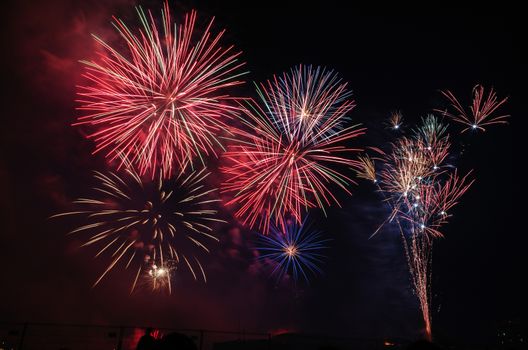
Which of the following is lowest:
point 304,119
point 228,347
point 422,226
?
point 228,347

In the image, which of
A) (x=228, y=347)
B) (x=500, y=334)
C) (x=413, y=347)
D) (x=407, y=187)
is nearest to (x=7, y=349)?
(x=413, y=347)

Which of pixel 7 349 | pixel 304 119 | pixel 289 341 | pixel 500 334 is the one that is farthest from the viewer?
pixel 500 334

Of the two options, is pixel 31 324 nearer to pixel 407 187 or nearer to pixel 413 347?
pixel 413 347

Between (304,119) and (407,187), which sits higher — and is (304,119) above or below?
above

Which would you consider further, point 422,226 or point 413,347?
point 422,226

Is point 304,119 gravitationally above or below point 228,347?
above

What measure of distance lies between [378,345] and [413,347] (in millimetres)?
17013

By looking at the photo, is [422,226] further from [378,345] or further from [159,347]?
[159,347]

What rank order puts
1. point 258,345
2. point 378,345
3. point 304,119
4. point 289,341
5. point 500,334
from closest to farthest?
point 378,345, point 304,119, point 258,345, point 289,341, point 500,334

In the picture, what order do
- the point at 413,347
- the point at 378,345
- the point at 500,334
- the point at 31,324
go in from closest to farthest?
the point at 413,347
the point at 31,324
the point at 378,345
the point at 500,334

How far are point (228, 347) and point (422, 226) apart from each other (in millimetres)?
28305

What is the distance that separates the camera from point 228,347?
139 feet

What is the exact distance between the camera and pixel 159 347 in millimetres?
3270

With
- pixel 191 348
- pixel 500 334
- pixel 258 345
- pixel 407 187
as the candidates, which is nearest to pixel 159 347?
pixel 191 348
